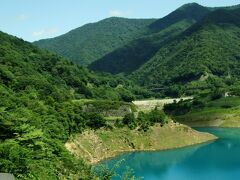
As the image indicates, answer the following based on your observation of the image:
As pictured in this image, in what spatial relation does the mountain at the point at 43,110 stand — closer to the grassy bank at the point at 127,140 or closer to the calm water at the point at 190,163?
the grassy bank at the point at 127,140

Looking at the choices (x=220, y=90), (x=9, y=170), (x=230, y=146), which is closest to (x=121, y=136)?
(x=230, y=146)

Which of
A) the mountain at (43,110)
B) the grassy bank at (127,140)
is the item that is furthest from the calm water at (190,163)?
the mountain at (43,110)

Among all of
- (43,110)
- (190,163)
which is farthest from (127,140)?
(43,110)

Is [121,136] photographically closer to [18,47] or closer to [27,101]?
[27,101]

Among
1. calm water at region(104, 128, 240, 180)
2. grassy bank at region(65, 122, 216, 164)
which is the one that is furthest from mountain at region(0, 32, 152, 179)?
Answer: calm water at region(104, 128, 240, 180)

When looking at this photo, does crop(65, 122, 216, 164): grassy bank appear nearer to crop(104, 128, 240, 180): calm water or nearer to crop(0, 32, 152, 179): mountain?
crop(104, 128, 240, 180): calm water

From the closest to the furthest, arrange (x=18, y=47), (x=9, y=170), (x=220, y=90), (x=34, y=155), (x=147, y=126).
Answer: (x=9, y=170) → (x=34, y=155) → (x=147, y=126) → (x=18, y=47) → (x=220, y=90)

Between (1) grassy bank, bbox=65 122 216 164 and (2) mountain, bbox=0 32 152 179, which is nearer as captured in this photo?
(2) mountain, bbox=0 32 152 179
